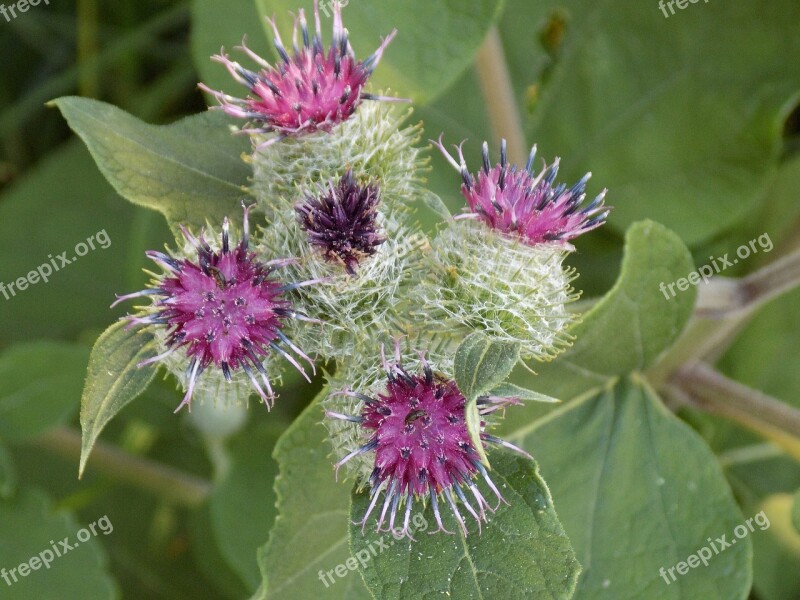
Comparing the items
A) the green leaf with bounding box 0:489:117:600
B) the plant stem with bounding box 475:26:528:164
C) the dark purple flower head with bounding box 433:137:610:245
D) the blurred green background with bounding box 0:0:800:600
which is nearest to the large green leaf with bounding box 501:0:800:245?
the blurred green background with bounding box 0:0:800:600

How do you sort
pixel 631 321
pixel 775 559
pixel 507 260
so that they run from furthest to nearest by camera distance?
pixel 775 559
pixel 631 321
pixel 507 260

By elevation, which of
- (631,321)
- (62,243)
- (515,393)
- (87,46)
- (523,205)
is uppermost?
(87,46)

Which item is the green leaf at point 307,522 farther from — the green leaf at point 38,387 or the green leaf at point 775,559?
the green leaf at point 775,559

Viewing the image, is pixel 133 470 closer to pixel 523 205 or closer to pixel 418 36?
pixel 418 36

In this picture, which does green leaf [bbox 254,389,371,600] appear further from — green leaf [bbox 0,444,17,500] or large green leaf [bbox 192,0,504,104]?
green leaf [bbox 0,444,17,500]

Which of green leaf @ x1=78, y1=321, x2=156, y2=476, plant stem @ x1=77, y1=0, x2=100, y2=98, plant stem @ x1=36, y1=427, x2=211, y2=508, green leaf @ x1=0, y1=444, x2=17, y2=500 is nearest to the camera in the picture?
green leaf @ x1=78, y1=321, x2=156, y2=476

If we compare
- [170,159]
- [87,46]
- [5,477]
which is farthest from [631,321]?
[87,46]

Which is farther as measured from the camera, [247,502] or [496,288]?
[247,502]
